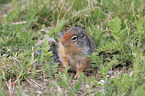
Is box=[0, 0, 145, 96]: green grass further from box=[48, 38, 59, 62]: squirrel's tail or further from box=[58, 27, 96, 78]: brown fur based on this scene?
box=[58, 27, 96, 78]: brown fur

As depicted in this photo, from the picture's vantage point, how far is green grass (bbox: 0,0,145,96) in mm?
2973

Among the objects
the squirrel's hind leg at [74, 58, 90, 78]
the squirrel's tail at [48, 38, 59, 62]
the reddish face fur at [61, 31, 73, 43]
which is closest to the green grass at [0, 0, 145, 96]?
the squirrel's tail at [48, 38, 59, 62]

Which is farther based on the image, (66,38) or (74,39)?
(74,39)

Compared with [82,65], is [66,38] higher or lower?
higher

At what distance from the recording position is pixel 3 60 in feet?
11.5

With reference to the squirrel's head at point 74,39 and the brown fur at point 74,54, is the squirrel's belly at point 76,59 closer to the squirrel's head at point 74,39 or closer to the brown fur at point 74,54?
the brown fur at point 74,54

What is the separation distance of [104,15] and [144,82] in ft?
7.89

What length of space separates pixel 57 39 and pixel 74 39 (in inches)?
33.8

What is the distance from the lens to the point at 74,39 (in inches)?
145

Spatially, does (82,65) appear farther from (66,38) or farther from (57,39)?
(57,39)

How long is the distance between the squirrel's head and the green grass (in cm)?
34

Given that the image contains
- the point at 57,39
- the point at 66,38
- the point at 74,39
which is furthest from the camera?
the point at 57,39

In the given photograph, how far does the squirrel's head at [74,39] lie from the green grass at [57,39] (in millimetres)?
336

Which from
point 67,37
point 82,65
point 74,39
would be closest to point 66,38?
point 67,37
